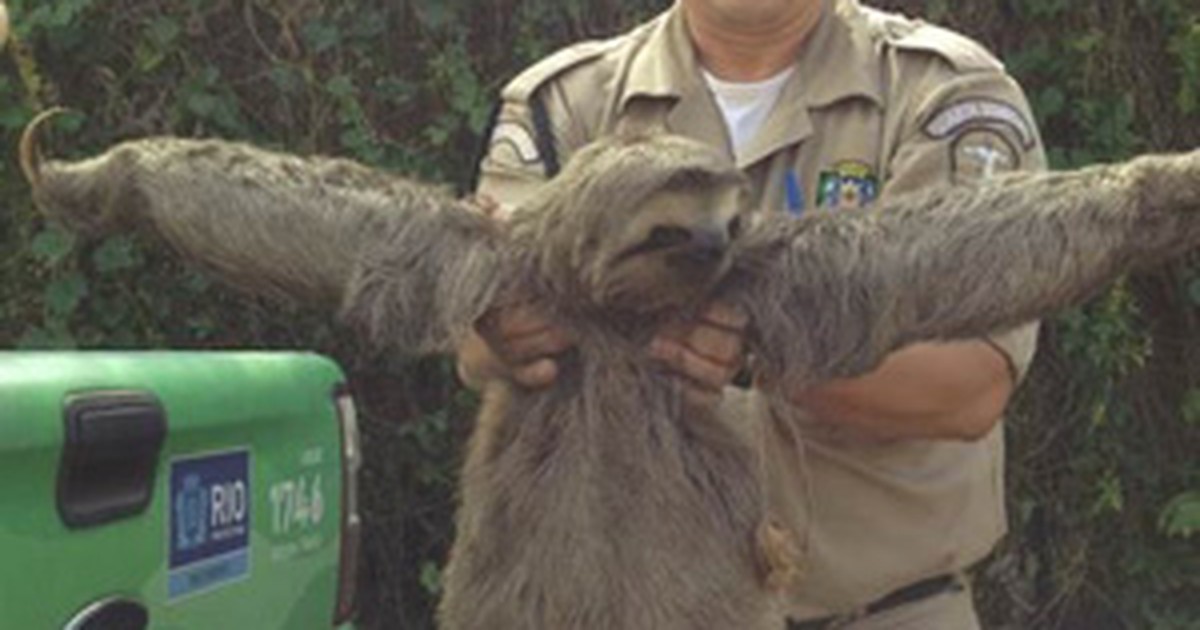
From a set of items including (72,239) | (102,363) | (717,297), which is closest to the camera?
(102,363)

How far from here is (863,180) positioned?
10.6 feet

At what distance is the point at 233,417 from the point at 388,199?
0.40m

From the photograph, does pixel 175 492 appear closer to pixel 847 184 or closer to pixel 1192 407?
pixel 847 184

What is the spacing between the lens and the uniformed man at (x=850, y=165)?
306 cm

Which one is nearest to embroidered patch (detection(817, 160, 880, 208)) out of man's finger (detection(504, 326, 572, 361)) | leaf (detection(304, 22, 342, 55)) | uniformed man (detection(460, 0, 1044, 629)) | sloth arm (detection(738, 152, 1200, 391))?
uniformed man (detection(460, 0, 1044, 629))

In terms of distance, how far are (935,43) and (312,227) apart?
3.78 feet

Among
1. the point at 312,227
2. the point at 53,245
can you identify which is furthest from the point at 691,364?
the point at 53,245

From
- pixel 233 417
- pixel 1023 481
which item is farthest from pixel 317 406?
pixel 1023 481

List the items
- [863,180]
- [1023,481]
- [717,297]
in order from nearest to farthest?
[717,297], [863,180], [1023,481]

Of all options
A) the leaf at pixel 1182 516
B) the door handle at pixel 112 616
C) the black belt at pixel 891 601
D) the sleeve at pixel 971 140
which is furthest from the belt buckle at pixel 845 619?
the leaf at pixel 1182 516

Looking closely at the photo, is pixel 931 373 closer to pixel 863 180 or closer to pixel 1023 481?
pixel 863 180

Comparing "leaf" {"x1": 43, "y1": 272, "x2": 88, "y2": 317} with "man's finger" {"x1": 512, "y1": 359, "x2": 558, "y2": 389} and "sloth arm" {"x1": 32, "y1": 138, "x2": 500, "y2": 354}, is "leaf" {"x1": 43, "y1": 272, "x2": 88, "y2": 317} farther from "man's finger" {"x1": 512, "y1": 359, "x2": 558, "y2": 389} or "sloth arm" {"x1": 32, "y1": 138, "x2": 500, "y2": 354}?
"man's finger" {"x1": 512, "y1": 359, "x2": 558, "y2": 389}

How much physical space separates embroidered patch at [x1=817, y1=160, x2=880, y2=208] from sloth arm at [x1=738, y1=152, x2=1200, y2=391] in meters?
0.43

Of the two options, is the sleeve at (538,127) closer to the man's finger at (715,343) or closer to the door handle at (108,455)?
the man's finger at (715,343)
